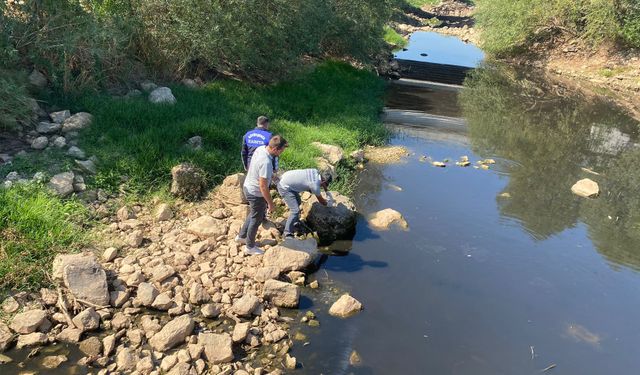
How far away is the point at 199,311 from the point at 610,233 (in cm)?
957

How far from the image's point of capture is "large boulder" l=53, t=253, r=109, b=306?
6.76 meters

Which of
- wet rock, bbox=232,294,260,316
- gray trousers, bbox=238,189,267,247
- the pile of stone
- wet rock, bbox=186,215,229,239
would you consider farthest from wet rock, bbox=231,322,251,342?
wet rock, bbox=186,215,229,239

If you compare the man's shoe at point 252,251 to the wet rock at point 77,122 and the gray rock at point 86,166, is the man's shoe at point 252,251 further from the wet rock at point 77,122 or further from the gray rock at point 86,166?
the wet rock at point 77,122

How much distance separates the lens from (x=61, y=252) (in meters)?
7.43

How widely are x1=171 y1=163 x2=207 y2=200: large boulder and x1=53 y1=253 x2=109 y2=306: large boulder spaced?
276 cm

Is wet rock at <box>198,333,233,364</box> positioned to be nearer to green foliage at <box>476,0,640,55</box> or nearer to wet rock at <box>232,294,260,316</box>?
wet rock at <box>232,294,260,316</box>

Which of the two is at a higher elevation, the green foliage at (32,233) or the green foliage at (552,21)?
the green foliage at (552,21)

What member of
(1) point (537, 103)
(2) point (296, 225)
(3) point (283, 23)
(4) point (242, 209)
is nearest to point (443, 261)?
(2) point (296, 225)

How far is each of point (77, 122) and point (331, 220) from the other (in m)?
5.75

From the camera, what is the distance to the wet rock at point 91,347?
6.13m

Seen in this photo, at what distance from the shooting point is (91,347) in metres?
6.16

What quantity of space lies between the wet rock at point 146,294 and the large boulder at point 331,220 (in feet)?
11.6

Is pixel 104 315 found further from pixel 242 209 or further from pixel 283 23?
pixel 283 23

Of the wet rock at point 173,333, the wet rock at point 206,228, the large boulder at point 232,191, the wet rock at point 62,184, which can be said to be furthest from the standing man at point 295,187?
the wet rock at point 62,184
